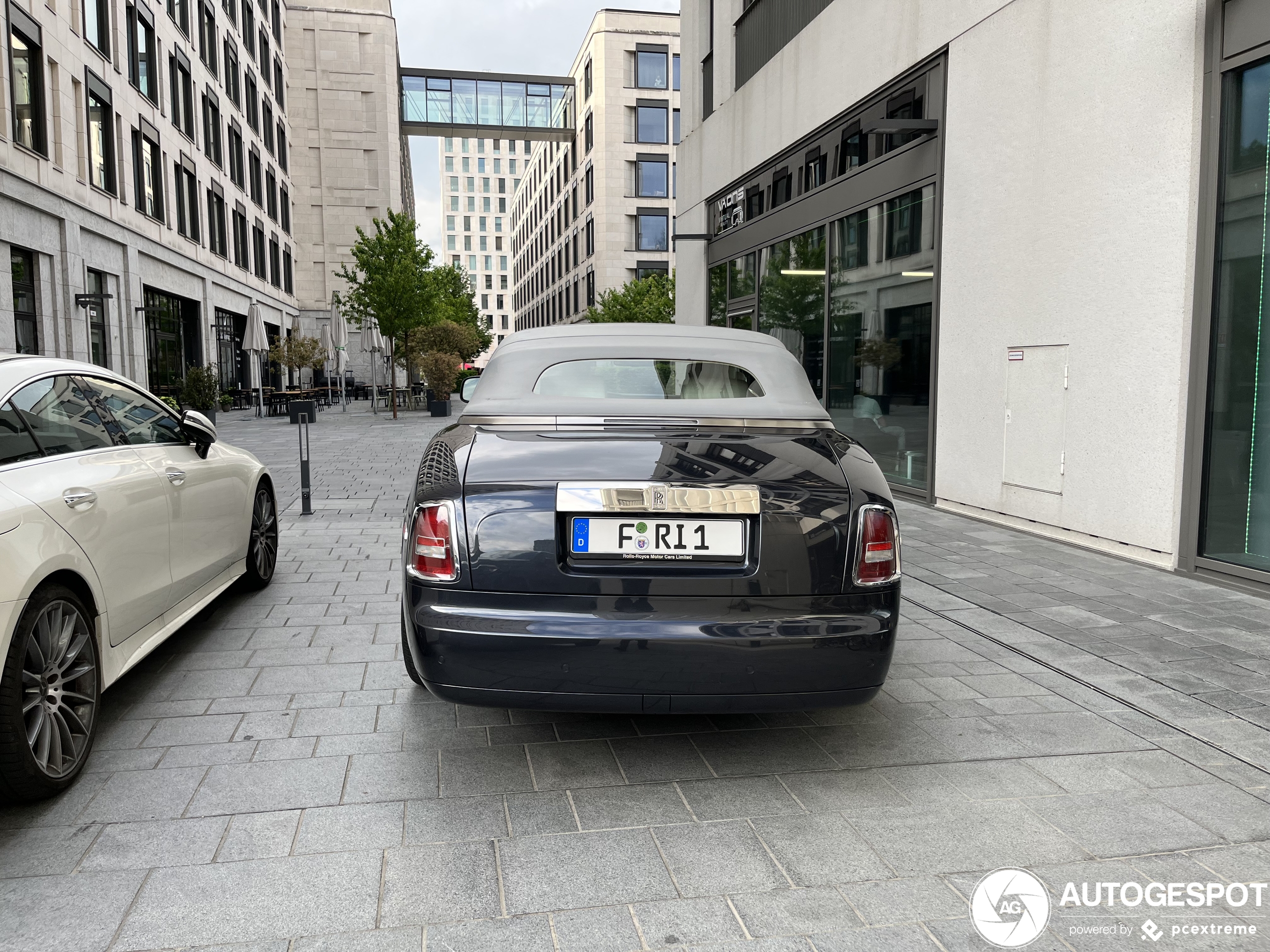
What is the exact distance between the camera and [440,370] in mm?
30828

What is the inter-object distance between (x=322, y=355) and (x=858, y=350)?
2726 centimetres

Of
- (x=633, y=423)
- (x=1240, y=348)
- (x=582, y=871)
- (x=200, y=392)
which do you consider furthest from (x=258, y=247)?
(x=582, y=871)

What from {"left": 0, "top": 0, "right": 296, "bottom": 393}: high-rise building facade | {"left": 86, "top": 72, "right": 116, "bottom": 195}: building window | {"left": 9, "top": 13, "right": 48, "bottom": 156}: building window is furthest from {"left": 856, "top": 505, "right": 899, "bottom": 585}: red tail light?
{"left": 86, "top": 72, "right": 116, "bottom": 195}: building window

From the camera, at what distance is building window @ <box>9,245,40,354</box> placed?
58.7 ft

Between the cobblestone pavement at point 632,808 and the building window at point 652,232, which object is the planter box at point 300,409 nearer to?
the cobblestone pavement at point 632,808

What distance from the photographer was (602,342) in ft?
13.2

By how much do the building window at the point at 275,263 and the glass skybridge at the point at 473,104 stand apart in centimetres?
1340


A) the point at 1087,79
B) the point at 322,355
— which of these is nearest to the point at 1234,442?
the point at 1087,79

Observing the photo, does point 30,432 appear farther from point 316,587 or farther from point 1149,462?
point 1149,462

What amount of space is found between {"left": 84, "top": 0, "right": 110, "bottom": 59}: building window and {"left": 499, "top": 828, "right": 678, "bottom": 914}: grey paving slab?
2426cm

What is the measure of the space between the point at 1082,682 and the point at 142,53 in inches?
1157

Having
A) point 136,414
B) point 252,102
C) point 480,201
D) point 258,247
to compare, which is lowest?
point 136,414

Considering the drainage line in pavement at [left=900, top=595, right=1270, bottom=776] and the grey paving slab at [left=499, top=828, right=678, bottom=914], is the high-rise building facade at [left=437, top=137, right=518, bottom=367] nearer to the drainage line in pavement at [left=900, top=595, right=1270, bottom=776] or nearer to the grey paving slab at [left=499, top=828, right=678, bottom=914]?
the drainage line in pavement at [left=900, top=595, right=1270, bottom=776]

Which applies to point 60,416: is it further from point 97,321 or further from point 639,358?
point 97,321
